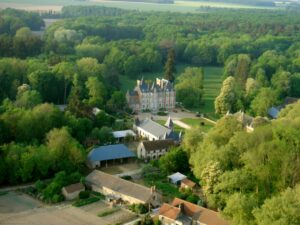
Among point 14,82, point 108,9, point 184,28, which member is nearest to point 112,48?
point 14,82

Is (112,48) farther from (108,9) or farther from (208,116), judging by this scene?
(108,9)

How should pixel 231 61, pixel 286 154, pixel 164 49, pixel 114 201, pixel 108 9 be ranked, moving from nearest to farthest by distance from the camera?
pixel 286 154
pixel 114 201
pixel 231 61
pixel 164 49
pixel 108 9

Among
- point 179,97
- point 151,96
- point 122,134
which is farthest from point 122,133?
point 179,97

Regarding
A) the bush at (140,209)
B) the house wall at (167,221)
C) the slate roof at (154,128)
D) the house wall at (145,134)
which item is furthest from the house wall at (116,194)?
the slate roof at (154,128)

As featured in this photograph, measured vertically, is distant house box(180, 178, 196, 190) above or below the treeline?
below

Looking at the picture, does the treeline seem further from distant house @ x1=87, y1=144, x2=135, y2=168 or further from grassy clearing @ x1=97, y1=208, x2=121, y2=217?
distant house @ x1=87, y1=144, x2=135, y2=168

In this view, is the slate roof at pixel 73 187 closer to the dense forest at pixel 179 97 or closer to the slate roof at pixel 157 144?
Answer: the dense forest at pixel 179 97

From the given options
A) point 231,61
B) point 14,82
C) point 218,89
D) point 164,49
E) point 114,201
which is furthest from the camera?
point 164,49

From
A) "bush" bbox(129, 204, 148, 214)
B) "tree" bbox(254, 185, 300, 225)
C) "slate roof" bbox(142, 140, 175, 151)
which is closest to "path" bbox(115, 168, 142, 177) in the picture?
"slate roof" bbox(142, 140, 175, 151)
